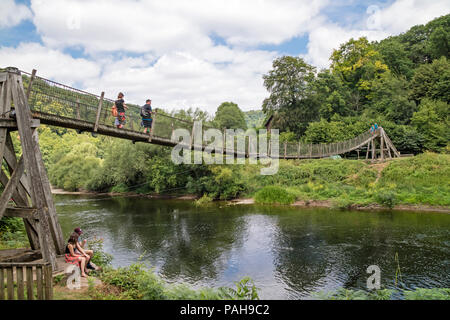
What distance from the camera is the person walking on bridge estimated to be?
34.1 ft

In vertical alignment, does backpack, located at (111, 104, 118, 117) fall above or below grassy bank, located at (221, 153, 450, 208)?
above

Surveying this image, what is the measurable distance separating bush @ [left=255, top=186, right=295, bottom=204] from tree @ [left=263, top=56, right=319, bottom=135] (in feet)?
43.3

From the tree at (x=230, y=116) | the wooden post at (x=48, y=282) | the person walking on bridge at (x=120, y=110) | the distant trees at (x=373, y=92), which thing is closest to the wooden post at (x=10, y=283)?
the wooden post at (x=48, y=282)

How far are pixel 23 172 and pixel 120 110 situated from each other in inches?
152

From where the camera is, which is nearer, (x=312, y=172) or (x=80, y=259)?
(x=80, y=259)

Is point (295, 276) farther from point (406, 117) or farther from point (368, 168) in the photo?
point (406, 117)

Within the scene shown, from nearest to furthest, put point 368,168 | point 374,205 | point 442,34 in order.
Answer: point 374,205, point 368,168, point 442,34

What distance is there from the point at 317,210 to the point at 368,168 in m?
6.29

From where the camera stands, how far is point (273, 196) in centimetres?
2431

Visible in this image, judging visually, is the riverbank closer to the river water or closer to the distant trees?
the river water

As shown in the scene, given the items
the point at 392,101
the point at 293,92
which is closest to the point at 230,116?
the point at 293,92

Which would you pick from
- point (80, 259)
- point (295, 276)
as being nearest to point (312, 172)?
point (295, 276)

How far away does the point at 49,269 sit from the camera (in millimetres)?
4836

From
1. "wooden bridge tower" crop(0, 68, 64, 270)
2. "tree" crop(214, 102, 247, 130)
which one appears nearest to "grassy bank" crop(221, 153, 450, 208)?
"wooden bridge tower" crop(0, 68, 64, 270)
